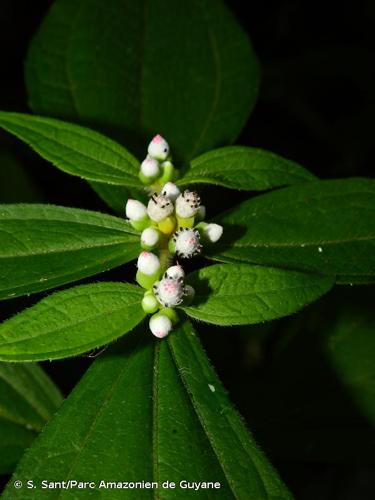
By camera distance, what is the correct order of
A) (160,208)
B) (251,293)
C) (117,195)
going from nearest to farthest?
(251,293) < (160,208) < (117,195)

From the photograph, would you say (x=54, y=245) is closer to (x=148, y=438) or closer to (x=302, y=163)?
(x=148, y=438)

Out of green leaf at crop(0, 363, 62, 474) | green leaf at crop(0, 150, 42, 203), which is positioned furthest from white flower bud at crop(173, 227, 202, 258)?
green leaf at crop(0, 150, 42, 203)

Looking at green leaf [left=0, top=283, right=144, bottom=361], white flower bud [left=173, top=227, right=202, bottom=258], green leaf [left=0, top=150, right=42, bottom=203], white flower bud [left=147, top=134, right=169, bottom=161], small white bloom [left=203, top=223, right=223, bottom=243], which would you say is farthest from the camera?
green leaf [left=0, top=150, right=42, bottom=203]

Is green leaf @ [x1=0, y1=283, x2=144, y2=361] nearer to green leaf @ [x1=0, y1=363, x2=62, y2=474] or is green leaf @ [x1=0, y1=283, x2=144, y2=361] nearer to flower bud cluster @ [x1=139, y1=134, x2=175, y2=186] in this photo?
flower bud cluster @ [x1=139, y1=134, x2=175, y2=186]

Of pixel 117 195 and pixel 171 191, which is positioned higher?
pixel 117 195

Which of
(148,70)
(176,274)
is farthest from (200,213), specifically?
(148,70)

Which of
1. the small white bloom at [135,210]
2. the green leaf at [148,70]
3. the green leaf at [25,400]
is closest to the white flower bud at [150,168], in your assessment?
the small white bloom at [135,210]

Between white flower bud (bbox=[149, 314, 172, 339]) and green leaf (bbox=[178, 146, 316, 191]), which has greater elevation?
green leaf (bbox=[178, 146, 316, 191])
